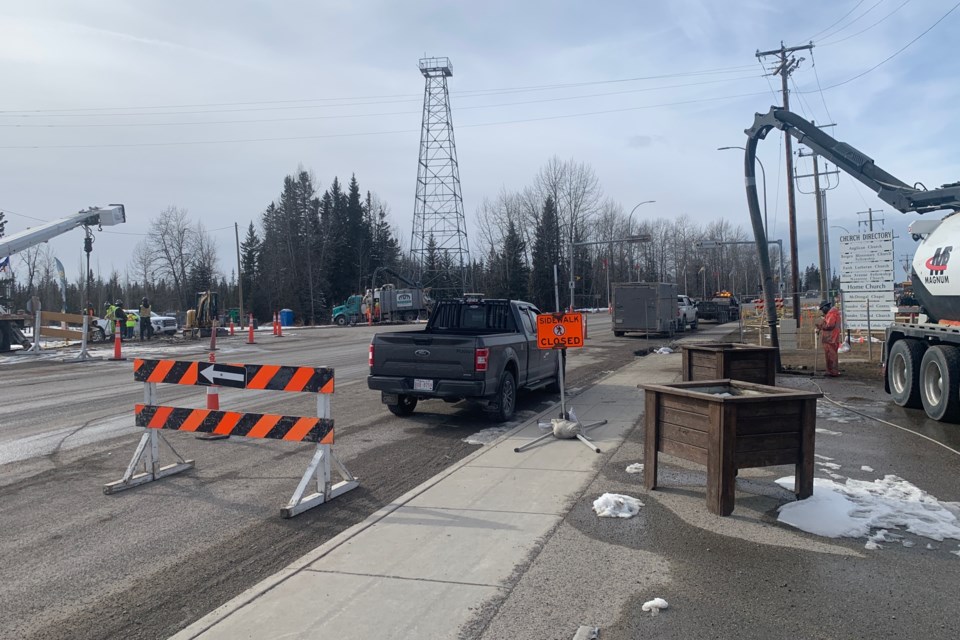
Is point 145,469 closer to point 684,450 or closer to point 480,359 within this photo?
point 480,359

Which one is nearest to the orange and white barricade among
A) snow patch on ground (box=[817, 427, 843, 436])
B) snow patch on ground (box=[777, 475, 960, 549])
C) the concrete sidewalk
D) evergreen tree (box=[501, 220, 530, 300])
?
the concrete sidewalk

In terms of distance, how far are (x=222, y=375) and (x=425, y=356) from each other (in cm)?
352

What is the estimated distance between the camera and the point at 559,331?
9.31m

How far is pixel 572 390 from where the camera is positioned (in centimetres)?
1392

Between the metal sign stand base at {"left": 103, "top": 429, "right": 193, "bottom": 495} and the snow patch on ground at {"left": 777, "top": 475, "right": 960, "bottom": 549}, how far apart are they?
19.5 ft

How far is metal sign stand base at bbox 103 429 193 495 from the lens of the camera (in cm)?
670

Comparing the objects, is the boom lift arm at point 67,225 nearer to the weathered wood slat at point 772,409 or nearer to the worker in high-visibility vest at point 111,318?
the worker in high-visibility vest at point 111,318

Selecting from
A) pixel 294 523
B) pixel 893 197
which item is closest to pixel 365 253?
pixel 893 197

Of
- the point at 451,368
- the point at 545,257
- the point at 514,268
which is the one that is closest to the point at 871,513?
the point at 451,368

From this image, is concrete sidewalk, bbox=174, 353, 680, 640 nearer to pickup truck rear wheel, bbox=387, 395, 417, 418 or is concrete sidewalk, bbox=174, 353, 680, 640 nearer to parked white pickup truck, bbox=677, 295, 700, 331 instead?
pickup truck rear wheel, bbox=387, 395, 417, 418

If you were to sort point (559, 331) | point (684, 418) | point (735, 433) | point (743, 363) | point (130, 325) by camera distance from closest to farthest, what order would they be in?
point (735, 433), point (684, 418), point (559, 331), point (743, 363), point (130, 325)

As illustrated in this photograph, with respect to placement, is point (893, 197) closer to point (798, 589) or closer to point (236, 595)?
point (798, 589)

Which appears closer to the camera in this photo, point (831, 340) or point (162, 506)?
point (162, 506)

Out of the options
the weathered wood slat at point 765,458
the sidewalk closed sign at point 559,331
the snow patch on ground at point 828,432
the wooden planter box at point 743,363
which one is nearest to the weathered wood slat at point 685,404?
the weathered wood slat at point 765,458
